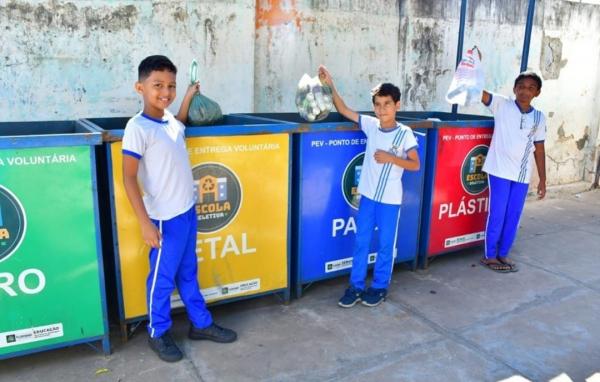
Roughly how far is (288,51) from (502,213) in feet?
7.78

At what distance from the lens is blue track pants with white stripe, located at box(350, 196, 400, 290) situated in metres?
3.39

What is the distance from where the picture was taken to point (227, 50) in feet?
14.3

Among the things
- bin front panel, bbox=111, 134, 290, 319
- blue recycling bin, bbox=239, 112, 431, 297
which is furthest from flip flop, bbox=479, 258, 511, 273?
bin front panel, bbox=111, 134, 290, 319

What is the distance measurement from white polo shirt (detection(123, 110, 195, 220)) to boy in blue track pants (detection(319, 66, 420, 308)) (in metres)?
1.23

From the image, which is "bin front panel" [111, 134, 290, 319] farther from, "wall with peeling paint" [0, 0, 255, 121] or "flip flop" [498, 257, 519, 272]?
"flip flop" [498, 257, 519, 272]

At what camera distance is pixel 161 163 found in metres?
2.55

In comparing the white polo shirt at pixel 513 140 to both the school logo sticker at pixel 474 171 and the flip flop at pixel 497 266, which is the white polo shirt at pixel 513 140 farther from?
the flip flop at pixel 497 266

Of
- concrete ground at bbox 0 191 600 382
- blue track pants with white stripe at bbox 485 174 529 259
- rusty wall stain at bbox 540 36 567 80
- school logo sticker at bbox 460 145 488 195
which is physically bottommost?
concrete ground at bbox 0 191 600 382

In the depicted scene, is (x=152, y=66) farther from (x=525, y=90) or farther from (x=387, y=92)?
(x=525, y=90)

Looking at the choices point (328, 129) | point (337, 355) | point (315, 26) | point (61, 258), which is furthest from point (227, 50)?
point (337, 355)

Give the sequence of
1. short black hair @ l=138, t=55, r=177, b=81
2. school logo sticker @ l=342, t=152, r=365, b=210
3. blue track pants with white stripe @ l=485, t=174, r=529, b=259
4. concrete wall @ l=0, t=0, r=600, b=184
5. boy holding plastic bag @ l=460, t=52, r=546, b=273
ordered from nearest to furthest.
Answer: short black hair @ l=138, t=55, r=177, b=81 → school logo sticker @ l=342, t=152, r=365, b=210 → concrete wall @ l=0, t=0, r=600, b=184 → boy holding plastic bag @ l=460, t=52, r=546, b=273 → blue track pants with white stripe @ l=485, t=174, r=529, b=259

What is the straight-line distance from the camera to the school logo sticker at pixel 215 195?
2.96 m

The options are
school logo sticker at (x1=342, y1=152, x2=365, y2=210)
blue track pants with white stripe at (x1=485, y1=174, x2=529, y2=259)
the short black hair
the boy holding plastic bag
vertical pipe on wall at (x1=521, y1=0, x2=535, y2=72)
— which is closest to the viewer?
the short black hair

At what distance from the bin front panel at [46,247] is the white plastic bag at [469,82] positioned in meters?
2.69
